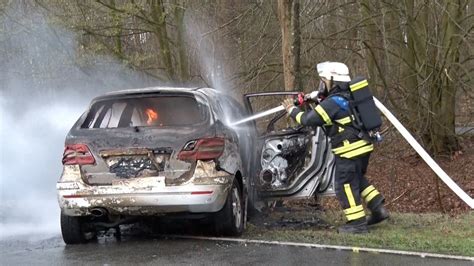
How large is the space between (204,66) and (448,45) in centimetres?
708

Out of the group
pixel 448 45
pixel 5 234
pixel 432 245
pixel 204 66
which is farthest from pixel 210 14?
pixel 432 245

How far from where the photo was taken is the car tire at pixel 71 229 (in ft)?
21.5

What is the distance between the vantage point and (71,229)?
6.58 meters

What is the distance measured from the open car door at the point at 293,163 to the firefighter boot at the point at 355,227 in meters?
0.68

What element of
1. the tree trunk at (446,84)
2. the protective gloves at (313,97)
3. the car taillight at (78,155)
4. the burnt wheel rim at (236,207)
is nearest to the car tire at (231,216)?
the burnt wheel rim at (236,207)

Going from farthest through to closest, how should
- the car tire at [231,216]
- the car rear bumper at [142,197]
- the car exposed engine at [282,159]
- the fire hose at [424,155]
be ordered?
the car exposed engine at [282,159]
the fire hose at [424,155]
the car tire at [231,216]
the car rear bumper at [142,197]

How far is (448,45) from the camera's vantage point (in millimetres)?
13984

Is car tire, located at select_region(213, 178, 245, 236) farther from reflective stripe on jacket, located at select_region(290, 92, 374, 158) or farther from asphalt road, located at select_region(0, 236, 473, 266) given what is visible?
reflective stripe on jacket, located at select_region(290, 92, 374, 158)

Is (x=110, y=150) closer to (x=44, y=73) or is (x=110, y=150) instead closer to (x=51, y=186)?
(x=51, y=186)

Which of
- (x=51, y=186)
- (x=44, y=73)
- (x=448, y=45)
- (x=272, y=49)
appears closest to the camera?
(x=51, y=186)

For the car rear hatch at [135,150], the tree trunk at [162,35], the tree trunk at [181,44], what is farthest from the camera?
the tree trunk at [181,44]

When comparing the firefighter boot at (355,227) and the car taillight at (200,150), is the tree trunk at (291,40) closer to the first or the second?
the firefighter boot at (355,227)

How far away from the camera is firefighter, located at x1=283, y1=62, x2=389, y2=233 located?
6.60 m

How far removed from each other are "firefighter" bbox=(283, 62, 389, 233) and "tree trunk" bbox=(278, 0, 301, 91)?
4803 millimetres
